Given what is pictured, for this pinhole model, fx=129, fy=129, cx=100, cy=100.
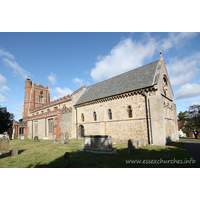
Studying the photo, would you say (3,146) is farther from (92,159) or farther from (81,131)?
(81,131)

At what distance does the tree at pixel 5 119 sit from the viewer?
3417 centimetres

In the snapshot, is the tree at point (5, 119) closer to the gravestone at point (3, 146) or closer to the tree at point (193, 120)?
the gravestone at point (3, 146)

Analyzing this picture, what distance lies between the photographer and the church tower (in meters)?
45.2

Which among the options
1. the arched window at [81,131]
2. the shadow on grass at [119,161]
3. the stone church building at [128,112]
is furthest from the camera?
the arched window at [81,131]

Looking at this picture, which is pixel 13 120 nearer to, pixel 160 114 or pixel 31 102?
→ pixel 31 102

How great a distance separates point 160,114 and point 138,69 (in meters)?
9.17

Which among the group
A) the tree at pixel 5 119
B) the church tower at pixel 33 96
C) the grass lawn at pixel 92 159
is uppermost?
the church tower at pixel 33 96

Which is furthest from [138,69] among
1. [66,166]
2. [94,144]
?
[66,166]

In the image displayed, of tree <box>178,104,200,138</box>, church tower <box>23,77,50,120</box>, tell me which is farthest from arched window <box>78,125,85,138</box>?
church tower <box>23,77,50,120</box>

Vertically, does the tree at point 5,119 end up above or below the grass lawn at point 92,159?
above

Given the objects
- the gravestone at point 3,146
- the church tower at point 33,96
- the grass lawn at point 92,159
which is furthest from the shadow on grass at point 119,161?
the church tower at point 33,96

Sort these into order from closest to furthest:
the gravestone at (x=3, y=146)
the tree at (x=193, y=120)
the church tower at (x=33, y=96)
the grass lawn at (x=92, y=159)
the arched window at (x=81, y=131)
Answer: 1. the grass lawn at (x=92, y=159)
2. the gravestone at (x=3, y=146)
3. the arched window at (x=81, y=131)
4. the tree at (x=193, y=120)
5. the church tower at (x=33, y=96)

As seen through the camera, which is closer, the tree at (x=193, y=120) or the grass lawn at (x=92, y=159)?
the grass lawn at (x=92, y=159)

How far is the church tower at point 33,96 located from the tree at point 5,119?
7923mm
